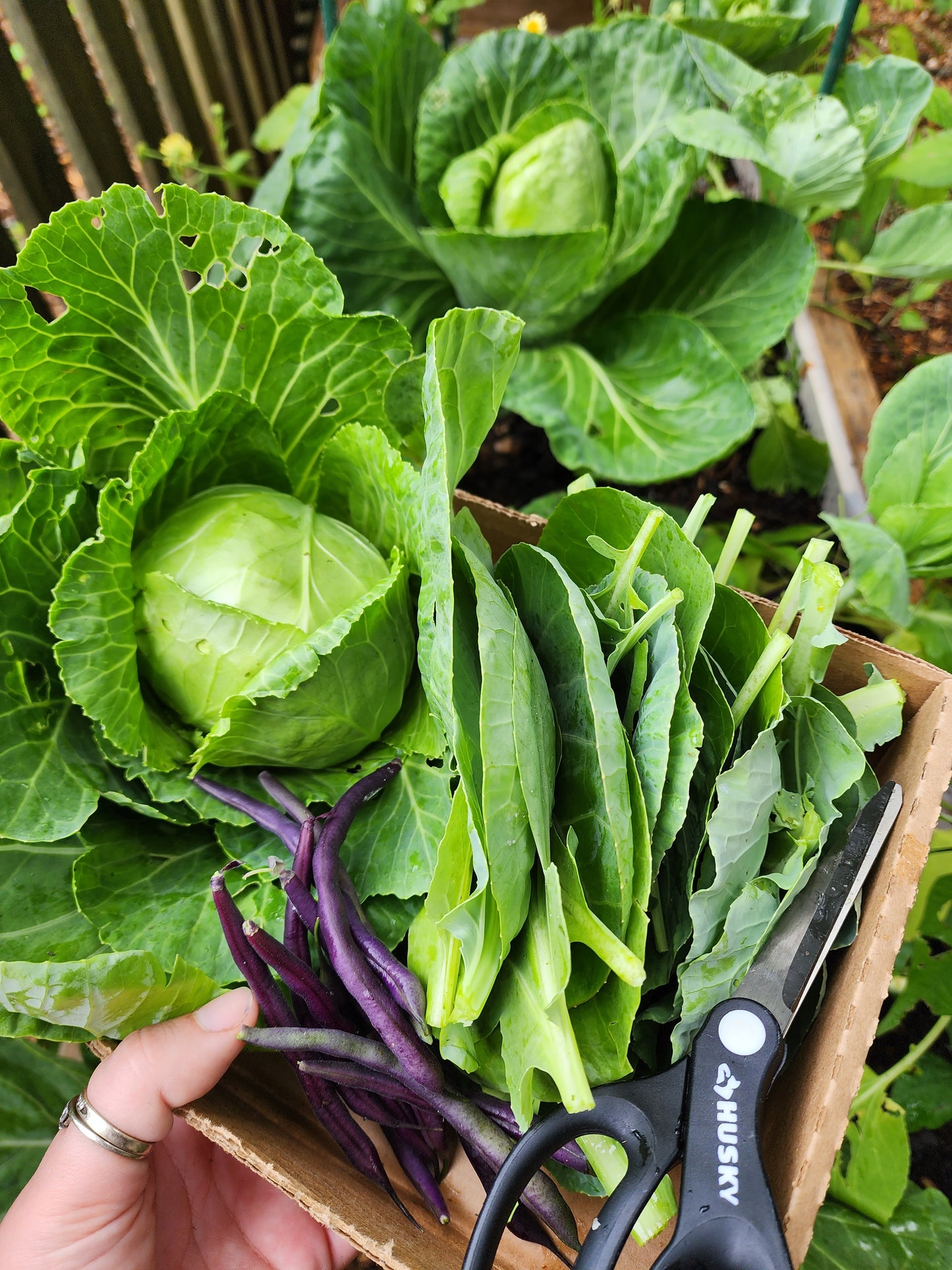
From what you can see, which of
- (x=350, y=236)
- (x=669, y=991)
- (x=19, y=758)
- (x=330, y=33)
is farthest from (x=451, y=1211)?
(x=330, y=33)

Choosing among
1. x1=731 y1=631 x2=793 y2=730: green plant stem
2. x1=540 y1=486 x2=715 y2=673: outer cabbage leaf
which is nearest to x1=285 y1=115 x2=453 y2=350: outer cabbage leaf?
x1=540 y1=486 x2=715 y2=673: outer cabbage leaf

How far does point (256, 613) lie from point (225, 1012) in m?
0.33

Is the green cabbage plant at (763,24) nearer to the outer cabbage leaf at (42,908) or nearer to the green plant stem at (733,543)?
the green plant stem at (733,543)

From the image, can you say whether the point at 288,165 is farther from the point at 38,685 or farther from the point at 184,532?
the point at 38,685

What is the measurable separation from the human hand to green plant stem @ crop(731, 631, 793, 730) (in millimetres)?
438

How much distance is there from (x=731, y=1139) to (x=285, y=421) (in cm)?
76

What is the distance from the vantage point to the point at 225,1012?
0.65 m

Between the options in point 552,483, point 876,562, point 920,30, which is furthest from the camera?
point 920,30

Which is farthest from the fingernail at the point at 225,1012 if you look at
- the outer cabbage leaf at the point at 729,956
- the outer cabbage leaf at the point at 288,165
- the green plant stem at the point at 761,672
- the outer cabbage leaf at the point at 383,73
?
the outer cabbage leaf at the point at 383,73

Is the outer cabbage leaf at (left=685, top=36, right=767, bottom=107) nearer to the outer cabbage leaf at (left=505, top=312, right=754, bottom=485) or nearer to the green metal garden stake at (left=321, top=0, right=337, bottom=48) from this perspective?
the outer cabbage leaf at (left=505, top=312, right=754, bottom=485)

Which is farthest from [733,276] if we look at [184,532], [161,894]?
[161,894]

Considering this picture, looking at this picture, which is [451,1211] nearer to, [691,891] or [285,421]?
[691,891]

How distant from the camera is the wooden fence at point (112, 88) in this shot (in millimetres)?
1270

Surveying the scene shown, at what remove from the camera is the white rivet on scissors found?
58cm
